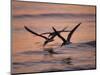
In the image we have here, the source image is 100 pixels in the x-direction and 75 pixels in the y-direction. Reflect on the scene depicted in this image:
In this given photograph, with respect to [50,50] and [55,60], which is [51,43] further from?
[55,60]

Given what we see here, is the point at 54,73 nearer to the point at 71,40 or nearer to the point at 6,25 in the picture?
the point at 71,40

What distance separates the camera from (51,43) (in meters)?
2.69

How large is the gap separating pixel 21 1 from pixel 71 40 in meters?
0.77

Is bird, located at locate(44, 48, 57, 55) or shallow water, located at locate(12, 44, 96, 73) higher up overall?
bird, located at locate(44, 48, 57, 55)

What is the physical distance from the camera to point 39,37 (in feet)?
8.65

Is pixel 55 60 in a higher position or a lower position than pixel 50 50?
lower

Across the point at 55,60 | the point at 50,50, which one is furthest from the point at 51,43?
the point at 55,60

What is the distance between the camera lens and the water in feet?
8.36

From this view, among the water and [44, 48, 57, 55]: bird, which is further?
[44, 48, 57, 55]: bird

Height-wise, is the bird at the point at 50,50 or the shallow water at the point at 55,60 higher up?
the bird at the point at 50,50

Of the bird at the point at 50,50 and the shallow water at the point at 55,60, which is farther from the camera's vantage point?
the bird at the point at 50,50

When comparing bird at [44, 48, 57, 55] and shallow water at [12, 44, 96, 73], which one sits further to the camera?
bird at [44, 48, 57, 55]

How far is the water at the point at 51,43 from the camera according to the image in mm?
2549

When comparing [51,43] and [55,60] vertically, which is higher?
[51,43]
